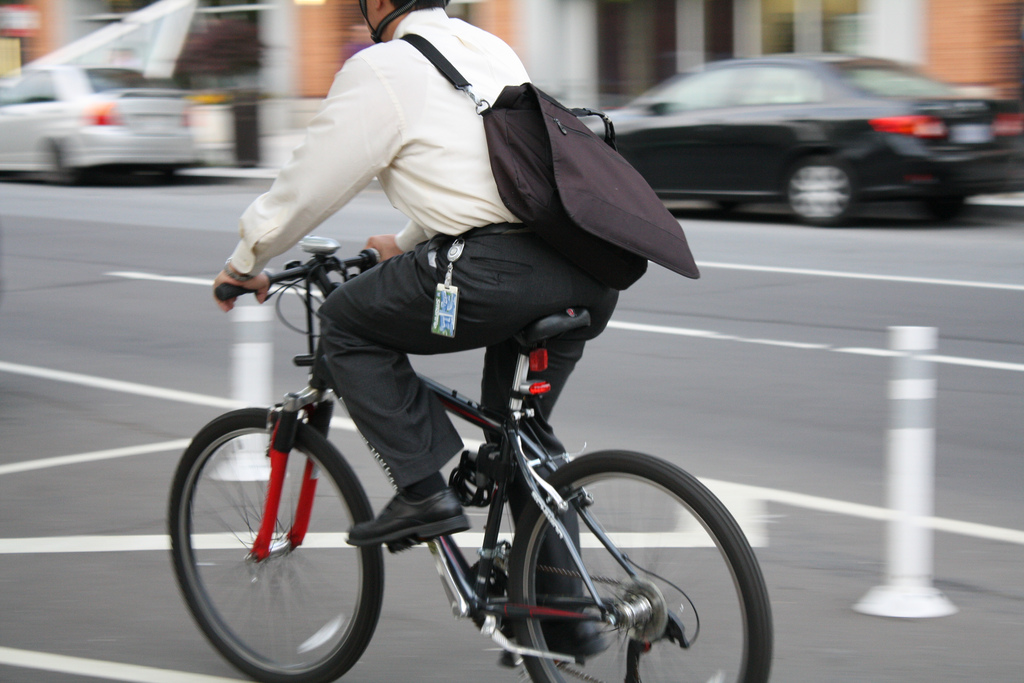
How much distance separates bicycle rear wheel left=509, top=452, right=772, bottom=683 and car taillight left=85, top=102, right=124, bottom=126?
56.2 feet

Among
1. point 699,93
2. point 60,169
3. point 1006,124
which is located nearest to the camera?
point 1006,124

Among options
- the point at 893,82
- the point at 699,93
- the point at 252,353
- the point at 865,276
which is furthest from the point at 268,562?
the point at 699,93

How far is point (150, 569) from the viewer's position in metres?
4.46

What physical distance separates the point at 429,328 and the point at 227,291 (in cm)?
54

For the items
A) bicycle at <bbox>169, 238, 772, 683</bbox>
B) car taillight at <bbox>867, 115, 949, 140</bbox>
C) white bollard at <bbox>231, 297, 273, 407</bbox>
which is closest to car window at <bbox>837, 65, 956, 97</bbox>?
car taillight at <bbox>867, 115, 949, 140</bbox>

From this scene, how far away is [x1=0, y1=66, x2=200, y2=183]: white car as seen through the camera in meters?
18.9

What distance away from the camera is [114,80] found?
778 inches

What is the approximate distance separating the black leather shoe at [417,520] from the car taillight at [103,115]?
55.4 feet

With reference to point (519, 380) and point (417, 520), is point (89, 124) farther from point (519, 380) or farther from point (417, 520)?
point (519, 380)

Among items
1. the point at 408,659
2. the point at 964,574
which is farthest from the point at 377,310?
the point at 964,574

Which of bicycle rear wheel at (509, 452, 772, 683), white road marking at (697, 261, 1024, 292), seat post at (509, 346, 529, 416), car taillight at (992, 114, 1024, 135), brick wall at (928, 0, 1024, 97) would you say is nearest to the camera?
bicycle rear wheel at (509, 452, 772, 683)

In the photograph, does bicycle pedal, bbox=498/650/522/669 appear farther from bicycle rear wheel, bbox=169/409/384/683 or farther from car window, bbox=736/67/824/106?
car window, bbox=736/67/824/106

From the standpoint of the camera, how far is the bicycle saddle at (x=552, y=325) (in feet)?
9.76

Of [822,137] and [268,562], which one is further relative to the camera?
[822,137]
